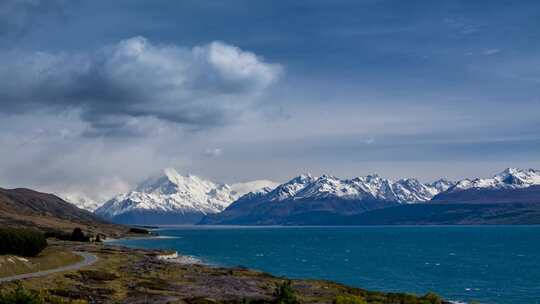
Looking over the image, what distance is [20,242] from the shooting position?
131 metres

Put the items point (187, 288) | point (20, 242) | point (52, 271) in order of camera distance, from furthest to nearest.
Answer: point (20, 242) < point (52, 271) < point (187, 288)

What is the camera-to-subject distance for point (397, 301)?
299ft

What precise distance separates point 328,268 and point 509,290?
6224 cm

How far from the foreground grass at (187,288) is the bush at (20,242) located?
13557mm

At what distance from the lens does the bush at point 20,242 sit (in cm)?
12862

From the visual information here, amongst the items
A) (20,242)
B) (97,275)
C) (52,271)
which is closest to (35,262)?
(20,242)

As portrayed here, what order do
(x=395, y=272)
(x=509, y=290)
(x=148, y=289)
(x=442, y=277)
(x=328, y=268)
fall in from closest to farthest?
(x=148, y=289)
(x=509, y=290)
(x=442, y=277)
(x=395, y=272)
(x=328, y=268)

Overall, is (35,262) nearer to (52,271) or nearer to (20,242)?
(20,242)

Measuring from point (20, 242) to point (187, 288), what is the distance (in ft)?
156

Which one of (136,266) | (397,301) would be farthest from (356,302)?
(136,266)

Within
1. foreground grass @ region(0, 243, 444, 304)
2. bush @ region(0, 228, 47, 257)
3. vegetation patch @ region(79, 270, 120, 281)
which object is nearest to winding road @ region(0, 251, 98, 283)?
foreground grass @ region(0, 243, 444, 304)

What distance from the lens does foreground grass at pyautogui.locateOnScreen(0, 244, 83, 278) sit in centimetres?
11159

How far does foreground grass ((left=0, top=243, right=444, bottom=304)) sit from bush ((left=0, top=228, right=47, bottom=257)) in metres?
13.6

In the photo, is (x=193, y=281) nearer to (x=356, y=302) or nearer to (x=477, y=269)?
(x=356, y=302)
